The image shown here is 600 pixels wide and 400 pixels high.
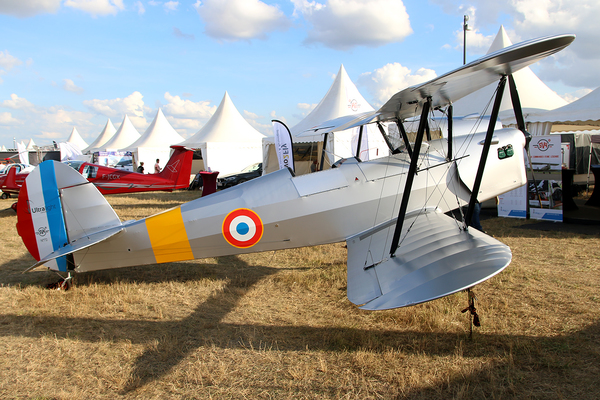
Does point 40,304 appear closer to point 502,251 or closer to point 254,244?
point 254,244

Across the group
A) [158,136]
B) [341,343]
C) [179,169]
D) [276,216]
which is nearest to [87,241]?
[276,216]

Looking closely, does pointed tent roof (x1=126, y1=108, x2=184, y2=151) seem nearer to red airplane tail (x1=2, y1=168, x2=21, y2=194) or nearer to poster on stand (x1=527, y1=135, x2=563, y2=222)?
red airplane tail (x1=2, y1=168, x2=21, y2=194)

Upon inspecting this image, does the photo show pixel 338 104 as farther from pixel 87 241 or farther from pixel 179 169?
pixel 87 241

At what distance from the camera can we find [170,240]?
4.29 metres

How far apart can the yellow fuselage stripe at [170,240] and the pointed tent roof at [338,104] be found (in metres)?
12.4

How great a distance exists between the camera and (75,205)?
4449mm

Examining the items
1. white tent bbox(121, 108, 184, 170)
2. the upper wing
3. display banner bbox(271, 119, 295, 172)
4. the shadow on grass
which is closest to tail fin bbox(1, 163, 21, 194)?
white tent bbox(121, 108, 184, 170)

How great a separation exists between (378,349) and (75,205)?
12.8 feet

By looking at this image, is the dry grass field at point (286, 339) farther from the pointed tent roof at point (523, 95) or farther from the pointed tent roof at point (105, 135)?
the pointed tent roof at point (105, 135)

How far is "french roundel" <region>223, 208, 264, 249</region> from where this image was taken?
13.8ft

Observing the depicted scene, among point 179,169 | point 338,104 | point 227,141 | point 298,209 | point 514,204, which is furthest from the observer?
point 227,141

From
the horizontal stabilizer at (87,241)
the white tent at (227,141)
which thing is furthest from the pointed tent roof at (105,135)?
the horizontal stabilizer at (87,241)

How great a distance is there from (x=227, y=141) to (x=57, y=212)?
16972mm

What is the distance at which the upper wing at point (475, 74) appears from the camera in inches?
100.0
